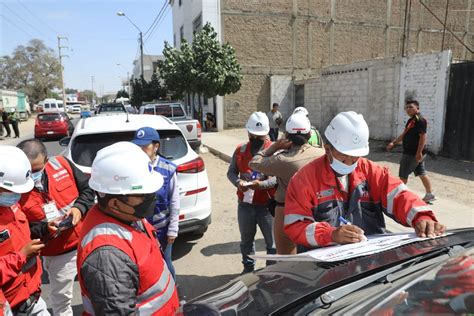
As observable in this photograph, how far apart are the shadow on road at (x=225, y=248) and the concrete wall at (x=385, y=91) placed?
26.2ft

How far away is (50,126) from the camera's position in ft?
57.5

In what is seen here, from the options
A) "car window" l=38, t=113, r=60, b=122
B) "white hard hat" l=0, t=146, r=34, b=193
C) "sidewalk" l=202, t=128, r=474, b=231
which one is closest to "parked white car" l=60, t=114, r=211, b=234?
"white hard hat" l=0, t=146, r=34, b=193

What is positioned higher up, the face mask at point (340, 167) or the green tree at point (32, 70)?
the green tree at point (32, 70)

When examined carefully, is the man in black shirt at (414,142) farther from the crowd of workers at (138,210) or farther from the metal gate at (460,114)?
the metal gate at (460,114)

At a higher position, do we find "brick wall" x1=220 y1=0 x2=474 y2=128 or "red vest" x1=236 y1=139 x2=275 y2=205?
"brick wall" x1=220 y1=0 x2=474 y2=128

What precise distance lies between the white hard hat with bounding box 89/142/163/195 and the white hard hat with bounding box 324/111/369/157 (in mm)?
1045

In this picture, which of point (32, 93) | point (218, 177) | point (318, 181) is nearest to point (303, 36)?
point (218, 177)

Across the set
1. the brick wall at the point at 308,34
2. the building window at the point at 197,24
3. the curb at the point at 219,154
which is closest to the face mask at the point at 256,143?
the curb at the point at 219,154

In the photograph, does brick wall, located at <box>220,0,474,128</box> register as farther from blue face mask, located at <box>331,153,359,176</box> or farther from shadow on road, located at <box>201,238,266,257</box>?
blue face mask, located at <box>331,153,359,176</box>

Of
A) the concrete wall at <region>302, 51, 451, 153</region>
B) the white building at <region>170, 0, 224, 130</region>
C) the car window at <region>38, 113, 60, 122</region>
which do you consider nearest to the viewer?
the concrete wall at <region>302, 51, 451, 153</region>

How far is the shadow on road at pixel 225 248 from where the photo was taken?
461 cm

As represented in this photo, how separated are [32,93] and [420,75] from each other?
68.0 meters

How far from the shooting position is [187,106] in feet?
98.2

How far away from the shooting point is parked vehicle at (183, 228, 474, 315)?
4.20 feet
